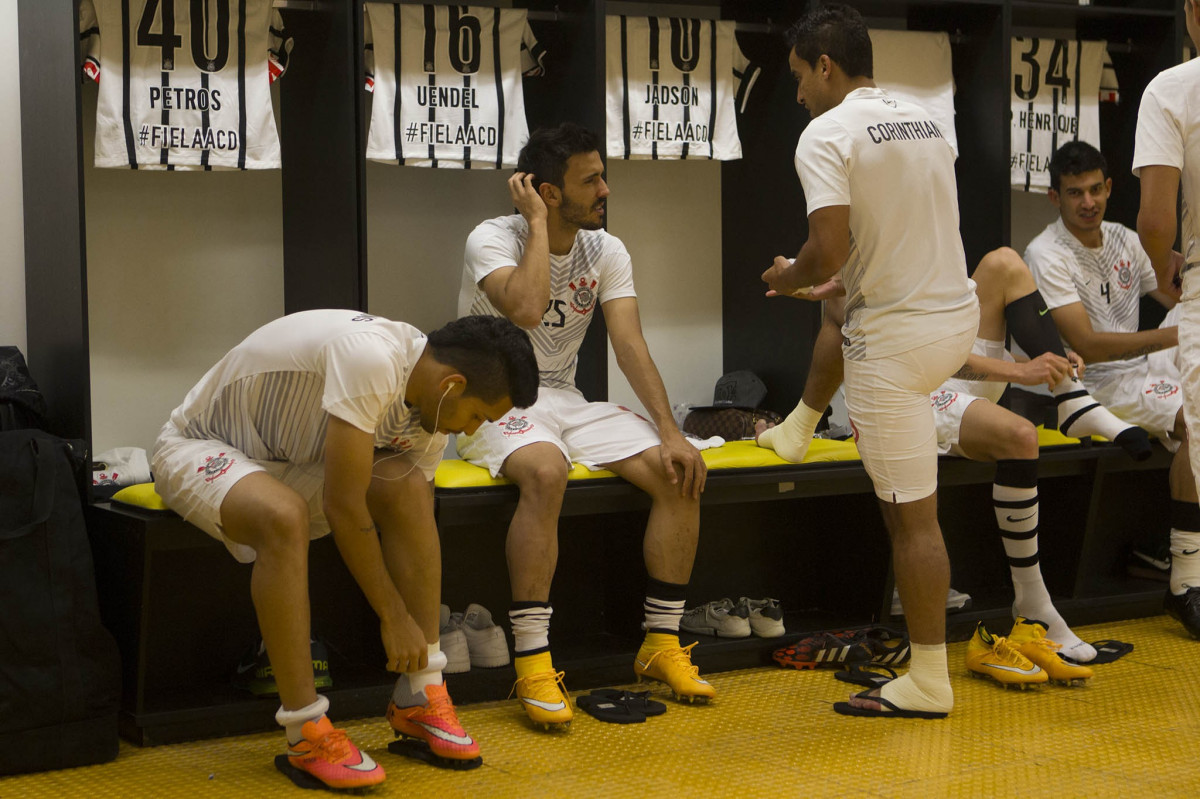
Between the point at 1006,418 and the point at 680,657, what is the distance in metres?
1.12

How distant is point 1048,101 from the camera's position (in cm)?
426

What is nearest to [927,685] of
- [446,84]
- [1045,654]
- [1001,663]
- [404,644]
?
[1001,663]

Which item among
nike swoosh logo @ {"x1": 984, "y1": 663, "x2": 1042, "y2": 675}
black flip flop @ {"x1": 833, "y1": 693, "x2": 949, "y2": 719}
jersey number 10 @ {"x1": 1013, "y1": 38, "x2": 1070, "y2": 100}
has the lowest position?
black flip flop @ {"x1": 833, "y1": 693, "x2": 949, "y2": 719}

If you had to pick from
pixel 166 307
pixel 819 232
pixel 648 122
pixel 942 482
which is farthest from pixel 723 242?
pixel 166 307

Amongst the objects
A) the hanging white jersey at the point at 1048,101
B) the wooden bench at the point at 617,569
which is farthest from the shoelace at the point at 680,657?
the hanging white jersey at the point at 1048,101

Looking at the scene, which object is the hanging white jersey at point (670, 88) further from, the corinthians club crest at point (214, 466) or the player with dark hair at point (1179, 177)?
the corinthians club crest at point (214, 466)

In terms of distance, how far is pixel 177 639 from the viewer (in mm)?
2959

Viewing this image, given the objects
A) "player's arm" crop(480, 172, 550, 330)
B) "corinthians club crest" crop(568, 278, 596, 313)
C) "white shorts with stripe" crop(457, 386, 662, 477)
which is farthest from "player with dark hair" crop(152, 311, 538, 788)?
"corinthians club crest" crop(568, 278, 596, 313)

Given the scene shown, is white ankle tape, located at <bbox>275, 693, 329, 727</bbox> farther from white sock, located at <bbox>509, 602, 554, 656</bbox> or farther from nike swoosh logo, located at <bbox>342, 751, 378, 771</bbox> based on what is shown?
white sock, located at <bbox>509, 602, 554, 656</bbox>

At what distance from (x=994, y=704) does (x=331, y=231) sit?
6.59ft

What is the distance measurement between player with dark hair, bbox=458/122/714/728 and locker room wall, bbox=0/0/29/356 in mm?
1131

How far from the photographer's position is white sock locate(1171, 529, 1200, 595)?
12.1 ft

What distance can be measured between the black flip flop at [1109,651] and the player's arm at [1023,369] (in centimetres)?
74

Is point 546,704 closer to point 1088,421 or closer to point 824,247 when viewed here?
point 824,247
